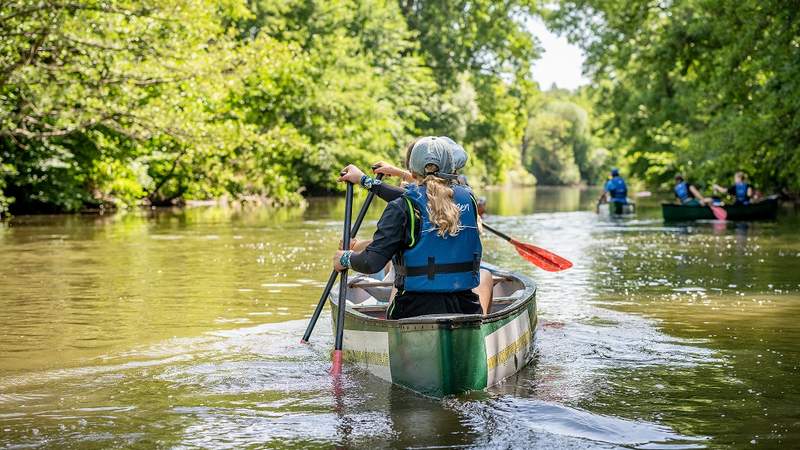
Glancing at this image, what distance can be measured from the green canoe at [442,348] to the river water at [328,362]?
13 cm

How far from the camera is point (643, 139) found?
162 ft

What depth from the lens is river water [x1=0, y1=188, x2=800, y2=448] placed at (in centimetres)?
608

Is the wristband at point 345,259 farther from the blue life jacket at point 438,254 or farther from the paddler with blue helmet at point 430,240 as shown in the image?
the blue life jacket at point 438,254

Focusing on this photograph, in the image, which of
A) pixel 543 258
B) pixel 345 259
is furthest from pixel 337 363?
pixel 543 258

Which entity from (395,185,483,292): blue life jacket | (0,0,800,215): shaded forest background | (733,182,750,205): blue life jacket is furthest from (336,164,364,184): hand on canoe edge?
(733,182,750,205): blue life jacket

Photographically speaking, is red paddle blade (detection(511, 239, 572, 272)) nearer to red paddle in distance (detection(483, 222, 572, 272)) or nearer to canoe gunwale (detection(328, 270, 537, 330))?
red paddle in distance (detection(483, 222, 572, 272))

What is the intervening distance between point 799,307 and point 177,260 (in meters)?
9.30

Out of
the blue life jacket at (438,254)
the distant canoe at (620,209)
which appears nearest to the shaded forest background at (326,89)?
the distant canoe at (620,209)

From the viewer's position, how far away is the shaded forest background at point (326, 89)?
2217 centimetres

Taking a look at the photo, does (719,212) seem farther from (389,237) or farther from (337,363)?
(389,237)

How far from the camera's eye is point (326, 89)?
41.2m

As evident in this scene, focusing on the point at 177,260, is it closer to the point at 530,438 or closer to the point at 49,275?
the point at 49,275

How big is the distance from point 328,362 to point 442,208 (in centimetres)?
203

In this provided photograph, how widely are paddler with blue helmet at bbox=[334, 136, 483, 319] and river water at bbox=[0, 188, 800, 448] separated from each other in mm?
672
